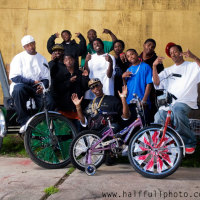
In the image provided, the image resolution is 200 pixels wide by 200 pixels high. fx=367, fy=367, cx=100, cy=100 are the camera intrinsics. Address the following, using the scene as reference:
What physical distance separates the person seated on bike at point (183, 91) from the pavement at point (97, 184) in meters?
0.53

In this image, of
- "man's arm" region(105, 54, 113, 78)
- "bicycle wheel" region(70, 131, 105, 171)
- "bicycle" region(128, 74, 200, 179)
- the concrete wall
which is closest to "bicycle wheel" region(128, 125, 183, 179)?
"bicycle" region(128, 74, 200, 179)

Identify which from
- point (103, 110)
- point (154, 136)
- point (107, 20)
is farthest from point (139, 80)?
point (107, 20)

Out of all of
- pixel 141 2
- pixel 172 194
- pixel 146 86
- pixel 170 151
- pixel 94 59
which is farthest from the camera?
pixel 141 2

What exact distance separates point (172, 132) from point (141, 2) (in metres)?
4.43

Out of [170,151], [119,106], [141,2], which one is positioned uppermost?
[141,2]

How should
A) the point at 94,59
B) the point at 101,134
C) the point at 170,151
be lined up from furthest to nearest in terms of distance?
the point at 94,59 → the point at 101,134 → the point at 170,151

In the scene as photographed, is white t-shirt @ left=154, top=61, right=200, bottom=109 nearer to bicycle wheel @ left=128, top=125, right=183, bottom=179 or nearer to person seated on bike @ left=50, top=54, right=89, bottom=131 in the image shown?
bicycle wheel @ left=128, top=125, right=183, bottom=179

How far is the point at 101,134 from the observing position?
505 cm

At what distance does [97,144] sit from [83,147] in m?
0.19

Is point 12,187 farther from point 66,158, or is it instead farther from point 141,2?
point 141,2

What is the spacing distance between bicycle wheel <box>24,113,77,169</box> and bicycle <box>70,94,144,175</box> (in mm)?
385

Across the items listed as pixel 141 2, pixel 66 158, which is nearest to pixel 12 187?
pixel 66 158

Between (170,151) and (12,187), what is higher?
(170,151)

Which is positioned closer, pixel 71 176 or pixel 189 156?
pixel 71 176
